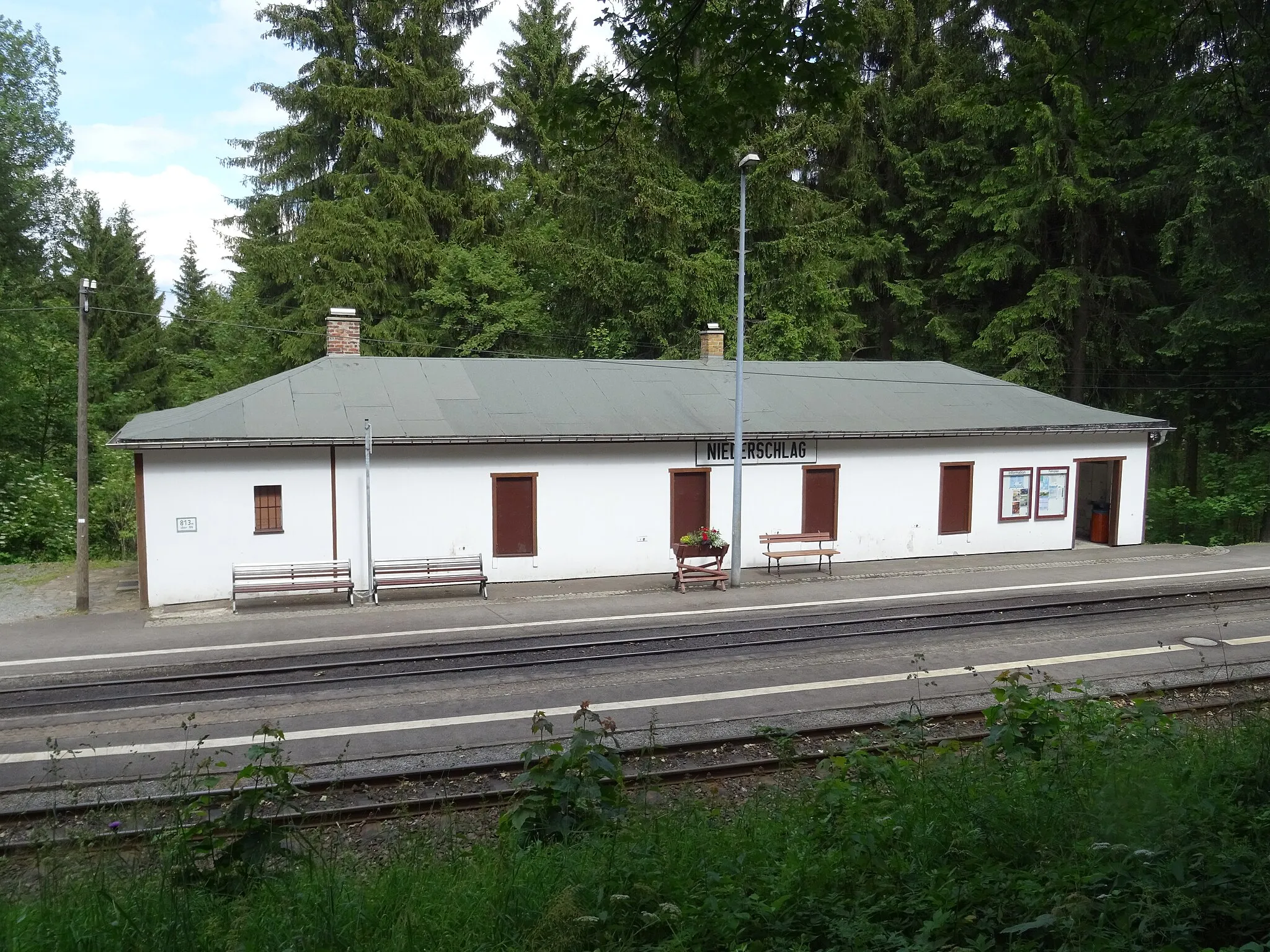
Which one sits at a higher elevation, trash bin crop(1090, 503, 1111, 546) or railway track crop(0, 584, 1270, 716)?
trash bin crop(1090, 503, 1111, 546)

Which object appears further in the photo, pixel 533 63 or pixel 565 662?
pixel 533 63

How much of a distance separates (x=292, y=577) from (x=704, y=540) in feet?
24.9

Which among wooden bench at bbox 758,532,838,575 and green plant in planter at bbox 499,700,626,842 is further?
wooden bench at bbox 758,532,838,575

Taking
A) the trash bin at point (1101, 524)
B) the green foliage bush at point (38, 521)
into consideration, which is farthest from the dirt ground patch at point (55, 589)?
the trash bin at point (1101, 524)

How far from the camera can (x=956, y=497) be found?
21.5m

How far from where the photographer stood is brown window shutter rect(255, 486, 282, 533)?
54.4 feet

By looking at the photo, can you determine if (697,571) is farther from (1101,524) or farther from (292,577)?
(1101,524)

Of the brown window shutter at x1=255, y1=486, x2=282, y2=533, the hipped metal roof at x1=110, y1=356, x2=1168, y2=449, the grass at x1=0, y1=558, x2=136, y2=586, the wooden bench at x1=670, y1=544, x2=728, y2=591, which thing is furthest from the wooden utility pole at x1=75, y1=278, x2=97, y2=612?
the wooden bench at x1=670, y1=544, x2=728, y2=591

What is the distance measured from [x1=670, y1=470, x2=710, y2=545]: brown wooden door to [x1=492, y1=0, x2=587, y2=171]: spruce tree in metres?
21.9

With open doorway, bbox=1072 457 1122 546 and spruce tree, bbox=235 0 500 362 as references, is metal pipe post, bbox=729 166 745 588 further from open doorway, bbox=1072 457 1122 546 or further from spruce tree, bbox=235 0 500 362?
Result: spruce tree, bbox=235 0 500 362

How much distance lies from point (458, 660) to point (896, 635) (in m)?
6.37

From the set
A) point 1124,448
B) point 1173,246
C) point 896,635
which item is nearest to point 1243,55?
point 896,635

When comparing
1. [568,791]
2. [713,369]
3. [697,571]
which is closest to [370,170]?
[713,369]

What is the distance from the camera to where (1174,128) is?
27.1 ft
